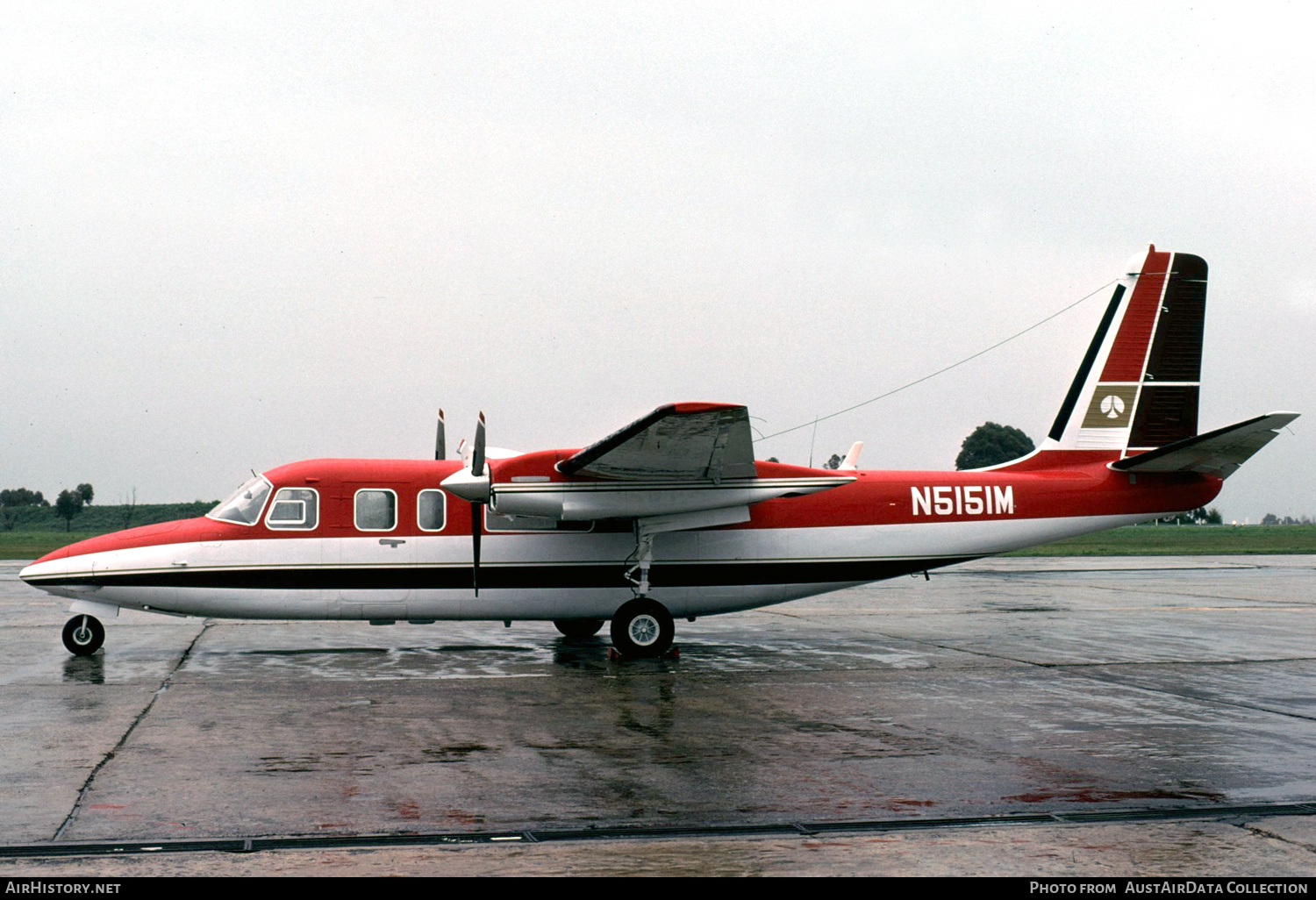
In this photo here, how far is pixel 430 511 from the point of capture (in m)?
15.4

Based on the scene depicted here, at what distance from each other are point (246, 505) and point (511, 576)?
3775mm

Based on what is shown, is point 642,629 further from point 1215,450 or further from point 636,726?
point 1215,450

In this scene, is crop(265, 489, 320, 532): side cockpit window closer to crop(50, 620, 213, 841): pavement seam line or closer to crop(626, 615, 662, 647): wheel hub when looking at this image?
crop(50, 620, 213, 841): pavement seam line

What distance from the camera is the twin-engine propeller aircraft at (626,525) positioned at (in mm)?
14680

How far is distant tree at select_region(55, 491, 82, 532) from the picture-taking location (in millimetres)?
91125

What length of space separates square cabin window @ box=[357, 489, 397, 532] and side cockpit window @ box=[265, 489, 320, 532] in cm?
59

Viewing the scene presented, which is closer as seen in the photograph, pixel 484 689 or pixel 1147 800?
pixel 1147 800

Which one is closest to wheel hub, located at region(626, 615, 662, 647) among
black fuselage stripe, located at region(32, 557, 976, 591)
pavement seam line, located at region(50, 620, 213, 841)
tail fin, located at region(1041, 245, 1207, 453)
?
black fuselage stripe, located at region(32, 557, 976, 591)

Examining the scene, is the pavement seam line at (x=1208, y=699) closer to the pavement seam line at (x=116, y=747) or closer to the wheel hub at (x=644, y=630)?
the wheel hub at (x=644, y=630)

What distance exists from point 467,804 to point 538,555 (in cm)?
849

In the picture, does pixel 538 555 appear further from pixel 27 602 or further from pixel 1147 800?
pixel 27 602

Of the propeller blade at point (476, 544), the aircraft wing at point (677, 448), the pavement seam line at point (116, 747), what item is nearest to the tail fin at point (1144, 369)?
the aircraft wing at point (677, 448)
